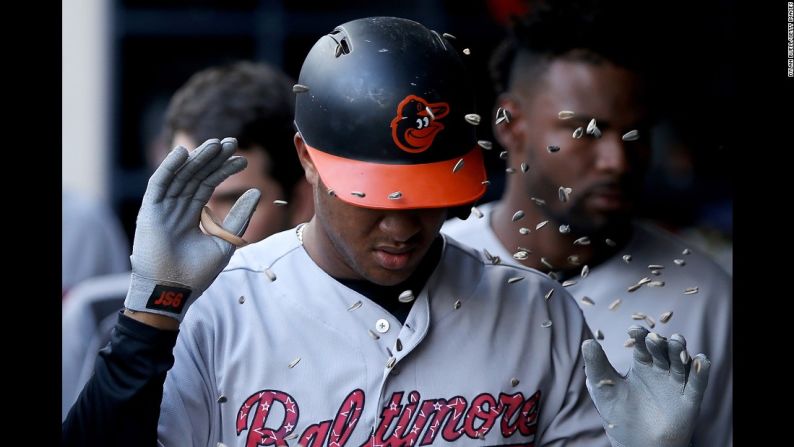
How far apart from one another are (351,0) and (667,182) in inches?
89.5

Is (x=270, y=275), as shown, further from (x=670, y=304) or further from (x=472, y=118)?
(x=670, y=304)

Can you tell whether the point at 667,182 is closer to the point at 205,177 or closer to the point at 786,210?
the point at 786,210

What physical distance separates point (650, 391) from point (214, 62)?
18.1 ft

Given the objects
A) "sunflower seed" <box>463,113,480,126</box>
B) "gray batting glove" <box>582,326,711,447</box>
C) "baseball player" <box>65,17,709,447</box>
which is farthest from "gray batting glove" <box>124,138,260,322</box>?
"gray batting glove" <box>582,326,711,447</box>

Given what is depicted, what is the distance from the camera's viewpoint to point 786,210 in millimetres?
2947

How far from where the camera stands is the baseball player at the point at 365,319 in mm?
2459

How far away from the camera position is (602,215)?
11.9 feet

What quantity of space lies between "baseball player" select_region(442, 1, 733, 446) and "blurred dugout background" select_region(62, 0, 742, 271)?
344 centimetres

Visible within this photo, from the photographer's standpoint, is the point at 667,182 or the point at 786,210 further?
the point at 667,182

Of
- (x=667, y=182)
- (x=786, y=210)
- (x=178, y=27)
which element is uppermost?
(x=786, y=210)

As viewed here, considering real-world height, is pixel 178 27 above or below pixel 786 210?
below

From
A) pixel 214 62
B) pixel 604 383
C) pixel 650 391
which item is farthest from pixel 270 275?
pixel 214 62
